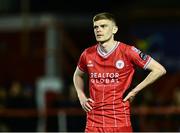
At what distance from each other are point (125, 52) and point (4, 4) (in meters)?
13.3

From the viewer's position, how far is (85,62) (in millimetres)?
7000

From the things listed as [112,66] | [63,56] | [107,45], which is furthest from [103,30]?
[63,56]

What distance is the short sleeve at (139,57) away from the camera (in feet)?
22.1

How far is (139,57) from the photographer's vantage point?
677cm

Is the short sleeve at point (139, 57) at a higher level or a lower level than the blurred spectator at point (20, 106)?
higher

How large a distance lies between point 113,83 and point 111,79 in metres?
0.04

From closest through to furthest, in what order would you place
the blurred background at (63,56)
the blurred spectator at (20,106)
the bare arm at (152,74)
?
the bare arm at (152,74), the blurred spectator at (20,106), the blurred background at (63,56)

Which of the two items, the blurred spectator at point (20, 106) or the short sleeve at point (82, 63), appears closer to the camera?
the short sleeve at point (82, 63)

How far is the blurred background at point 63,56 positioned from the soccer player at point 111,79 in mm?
4827

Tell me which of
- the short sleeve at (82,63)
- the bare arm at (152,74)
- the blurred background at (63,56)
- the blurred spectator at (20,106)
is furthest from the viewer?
the blurred background at (63,56)

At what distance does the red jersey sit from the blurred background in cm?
483

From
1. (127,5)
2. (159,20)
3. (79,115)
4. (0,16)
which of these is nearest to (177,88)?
(159,20)

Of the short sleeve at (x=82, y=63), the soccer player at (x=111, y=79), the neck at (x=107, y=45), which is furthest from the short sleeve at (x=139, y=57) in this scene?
the short sleeve at (x=82, y=63)

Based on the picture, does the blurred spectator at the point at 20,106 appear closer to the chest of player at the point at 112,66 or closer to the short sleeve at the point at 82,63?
the short sleeve at the point at 82,63
